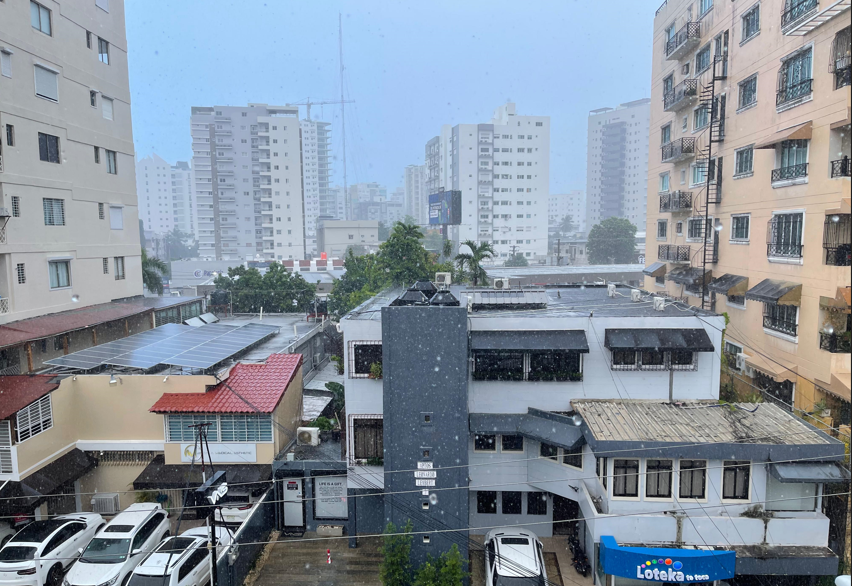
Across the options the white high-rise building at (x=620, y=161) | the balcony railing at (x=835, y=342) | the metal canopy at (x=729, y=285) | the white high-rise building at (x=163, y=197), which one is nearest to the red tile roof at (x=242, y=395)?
the balcony railing at (x=835, y=342)

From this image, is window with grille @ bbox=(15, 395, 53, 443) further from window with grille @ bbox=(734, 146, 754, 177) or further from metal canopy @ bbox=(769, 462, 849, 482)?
window with grille @ bbox=(734, 146, 754, 177)

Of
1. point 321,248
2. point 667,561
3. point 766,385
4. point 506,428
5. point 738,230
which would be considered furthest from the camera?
point 321,248

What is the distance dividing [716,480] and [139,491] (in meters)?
16.2

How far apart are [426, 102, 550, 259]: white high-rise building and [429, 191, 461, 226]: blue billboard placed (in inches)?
628

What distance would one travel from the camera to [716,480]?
41.2 feet

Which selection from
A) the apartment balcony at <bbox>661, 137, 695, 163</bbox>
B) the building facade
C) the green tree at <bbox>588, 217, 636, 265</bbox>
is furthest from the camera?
the green tree at <bbox>588, 217, 636, 265</bbox>

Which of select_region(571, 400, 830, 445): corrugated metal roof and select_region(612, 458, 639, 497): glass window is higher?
select_region(571, 400, 830, 445): corrugated metal roof

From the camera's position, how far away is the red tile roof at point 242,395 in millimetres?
15492

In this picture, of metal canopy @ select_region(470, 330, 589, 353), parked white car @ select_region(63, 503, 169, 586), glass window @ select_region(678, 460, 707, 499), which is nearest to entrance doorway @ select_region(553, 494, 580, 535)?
glass window @ select_region(678, 460, 707, 499)

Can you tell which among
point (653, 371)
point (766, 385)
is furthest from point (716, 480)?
point (766, 385)

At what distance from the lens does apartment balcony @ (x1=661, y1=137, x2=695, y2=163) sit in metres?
25.7

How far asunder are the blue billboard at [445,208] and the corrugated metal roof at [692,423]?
5455 centimetres

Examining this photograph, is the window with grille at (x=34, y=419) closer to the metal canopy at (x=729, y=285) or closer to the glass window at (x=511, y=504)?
the glass window at (x=511, y=504)

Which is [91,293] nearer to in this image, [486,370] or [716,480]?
[486,370]
